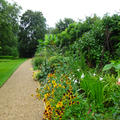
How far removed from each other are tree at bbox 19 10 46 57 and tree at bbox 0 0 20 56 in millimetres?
3317

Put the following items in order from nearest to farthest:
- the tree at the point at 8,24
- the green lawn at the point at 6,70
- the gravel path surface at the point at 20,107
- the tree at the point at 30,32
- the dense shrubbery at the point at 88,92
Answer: the dense shrubbery at the point at 88,92 < the gravel path surface at the point at 20,107 < the green lawn at the point at 6,70 < the tree at the point at 8,24 < the tree at the point at 30,32

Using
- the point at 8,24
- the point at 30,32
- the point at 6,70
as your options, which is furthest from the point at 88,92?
the point at 30,32

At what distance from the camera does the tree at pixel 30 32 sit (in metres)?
28.8

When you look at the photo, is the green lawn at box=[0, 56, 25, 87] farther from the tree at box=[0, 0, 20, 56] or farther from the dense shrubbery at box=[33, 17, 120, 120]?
the tree at box=[0, 0, 20, 56]

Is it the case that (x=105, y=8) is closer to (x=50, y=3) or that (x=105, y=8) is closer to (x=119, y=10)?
(x=119, y=10)

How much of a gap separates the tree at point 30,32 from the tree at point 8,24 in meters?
3.32

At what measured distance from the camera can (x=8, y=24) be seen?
18375 mm

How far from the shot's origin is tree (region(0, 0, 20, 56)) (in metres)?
17.8

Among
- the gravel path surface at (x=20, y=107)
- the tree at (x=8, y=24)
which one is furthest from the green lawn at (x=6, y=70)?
the tree at (x=8, y=24)

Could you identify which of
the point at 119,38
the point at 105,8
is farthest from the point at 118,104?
the point at 105,8

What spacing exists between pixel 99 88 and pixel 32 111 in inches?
71.1

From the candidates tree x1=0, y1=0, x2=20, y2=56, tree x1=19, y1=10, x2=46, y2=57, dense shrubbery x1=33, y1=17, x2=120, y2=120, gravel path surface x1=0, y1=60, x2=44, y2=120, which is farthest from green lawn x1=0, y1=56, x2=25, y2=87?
tree x1=19, y1=10, x2=46, y2=57

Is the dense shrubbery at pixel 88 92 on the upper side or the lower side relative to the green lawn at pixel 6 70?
upper

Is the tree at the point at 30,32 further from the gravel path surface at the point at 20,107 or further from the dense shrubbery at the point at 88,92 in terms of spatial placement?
the gravel path surface at the point at 20,107
